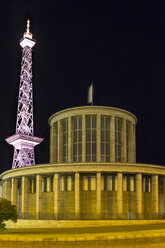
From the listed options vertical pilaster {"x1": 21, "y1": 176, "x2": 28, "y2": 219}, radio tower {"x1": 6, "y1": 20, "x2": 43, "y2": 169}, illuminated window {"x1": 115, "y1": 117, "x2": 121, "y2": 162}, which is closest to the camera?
vertical pilaster {"x1": 21, "y1": 176, "x2": 28, "y2": 219}

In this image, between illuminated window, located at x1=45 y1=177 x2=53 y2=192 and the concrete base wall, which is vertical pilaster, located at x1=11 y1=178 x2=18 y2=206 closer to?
illuminated window, located at x1=45 y1=177 x2=53 y2=192

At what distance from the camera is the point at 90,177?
5741 centimetres

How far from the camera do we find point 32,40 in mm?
147125

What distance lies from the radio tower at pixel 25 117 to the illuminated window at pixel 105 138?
75816mm

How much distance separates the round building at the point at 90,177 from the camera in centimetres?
5416

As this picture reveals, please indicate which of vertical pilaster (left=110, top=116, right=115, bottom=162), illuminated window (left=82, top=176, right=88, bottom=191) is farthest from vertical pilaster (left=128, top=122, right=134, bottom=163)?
illuminated window (left=82, top=176, right=88, bottom=191)

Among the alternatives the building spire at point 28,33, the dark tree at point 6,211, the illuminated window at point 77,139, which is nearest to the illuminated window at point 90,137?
the illuminated window at point 77,139

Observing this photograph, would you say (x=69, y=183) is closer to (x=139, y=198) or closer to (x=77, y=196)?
(x=77, y=196)

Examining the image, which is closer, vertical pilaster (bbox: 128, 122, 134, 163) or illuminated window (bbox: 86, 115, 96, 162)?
illuminated window (bbox: 86, 115, 96, 162)

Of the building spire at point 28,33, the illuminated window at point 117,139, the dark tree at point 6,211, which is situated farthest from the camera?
the building spire at point 28,33

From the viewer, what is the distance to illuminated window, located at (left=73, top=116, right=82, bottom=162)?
64.2 metres

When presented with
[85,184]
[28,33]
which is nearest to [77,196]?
[85,184]

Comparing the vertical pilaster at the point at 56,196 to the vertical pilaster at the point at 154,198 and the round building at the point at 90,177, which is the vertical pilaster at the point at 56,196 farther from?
the vertical pilaster at the point at 154,198

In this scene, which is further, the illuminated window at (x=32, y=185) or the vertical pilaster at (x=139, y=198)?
the illuminated window at (x=32, y=185)
